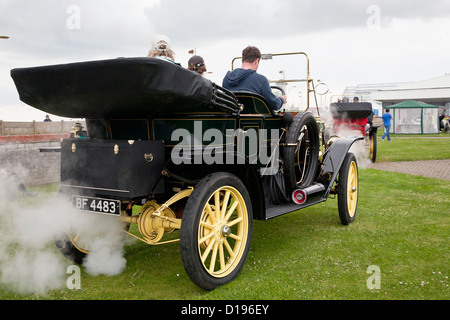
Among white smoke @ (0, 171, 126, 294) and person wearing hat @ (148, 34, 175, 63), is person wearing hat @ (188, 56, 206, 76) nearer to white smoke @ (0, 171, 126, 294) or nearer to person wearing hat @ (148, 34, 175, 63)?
person wearing hat @ (148, 34, 175, 63)

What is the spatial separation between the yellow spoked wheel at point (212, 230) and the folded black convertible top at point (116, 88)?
26.2 inches

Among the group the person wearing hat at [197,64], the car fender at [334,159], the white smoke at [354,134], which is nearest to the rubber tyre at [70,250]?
the person wearing hat at [197,64]

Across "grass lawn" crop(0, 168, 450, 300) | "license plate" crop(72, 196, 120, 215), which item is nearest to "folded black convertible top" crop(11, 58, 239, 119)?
"license plate" crop(72, 196, 120, 215)

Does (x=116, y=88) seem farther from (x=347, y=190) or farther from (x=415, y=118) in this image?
(x=415, y=118)

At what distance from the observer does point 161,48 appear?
11.4 ft

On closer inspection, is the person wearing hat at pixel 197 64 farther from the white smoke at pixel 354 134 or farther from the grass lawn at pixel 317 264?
the white smoke at pixel 354 134

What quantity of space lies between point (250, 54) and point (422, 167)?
851 centimetres

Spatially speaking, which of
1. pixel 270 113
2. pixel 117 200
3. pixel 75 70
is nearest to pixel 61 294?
pixel 117 200

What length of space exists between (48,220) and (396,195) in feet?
18.8

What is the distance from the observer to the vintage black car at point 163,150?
9.30 feet

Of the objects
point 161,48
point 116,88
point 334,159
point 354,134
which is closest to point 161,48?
point 161,48

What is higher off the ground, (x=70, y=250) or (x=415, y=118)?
(x=415, y=118)

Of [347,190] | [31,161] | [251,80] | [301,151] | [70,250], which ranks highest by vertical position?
[251,80]
